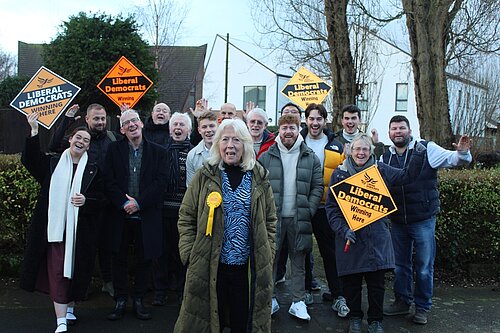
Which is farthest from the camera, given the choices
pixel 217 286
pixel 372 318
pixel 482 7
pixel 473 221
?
pixel 482 7

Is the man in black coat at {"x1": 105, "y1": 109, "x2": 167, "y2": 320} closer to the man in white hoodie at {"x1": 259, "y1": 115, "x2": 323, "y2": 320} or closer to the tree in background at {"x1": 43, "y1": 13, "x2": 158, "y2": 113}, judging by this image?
the man in white hoodie at {"x1": 259, "y1": 115, "x2": 323, "y2": 320}

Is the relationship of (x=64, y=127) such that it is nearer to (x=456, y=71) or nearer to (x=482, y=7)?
(x=482, y=7)

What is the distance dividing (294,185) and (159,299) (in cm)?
204

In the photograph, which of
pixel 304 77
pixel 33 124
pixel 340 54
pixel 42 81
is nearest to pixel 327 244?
pixel 33 124

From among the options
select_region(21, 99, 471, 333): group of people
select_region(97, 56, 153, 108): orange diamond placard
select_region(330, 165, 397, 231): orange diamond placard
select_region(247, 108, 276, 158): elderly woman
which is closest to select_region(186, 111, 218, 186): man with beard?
select_region(21, 99, 471, 333): group of people

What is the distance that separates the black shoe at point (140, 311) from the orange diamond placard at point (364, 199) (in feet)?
7.49

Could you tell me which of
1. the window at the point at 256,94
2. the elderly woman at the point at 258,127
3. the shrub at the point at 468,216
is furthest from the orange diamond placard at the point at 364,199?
the window at the point at 256,94

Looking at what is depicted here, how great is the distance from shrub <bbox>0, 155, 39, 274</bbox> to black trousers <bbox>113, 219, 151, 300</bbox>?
4.59 feet

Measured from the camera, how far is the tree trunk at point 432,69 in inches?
370

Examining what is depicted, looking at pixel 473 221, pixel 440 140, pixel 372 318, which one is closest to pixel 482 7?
pixel 440 140

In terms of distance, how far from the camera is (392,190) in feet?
16.8

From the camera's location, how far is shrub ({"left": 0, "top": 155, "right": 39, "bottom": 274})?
5.67 meters

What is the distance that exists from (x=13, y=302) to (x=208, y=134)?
9.45 feet

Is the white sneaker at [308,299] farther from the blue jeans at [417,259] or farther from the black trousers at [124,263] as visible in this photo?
the black trousers at [124,263]
